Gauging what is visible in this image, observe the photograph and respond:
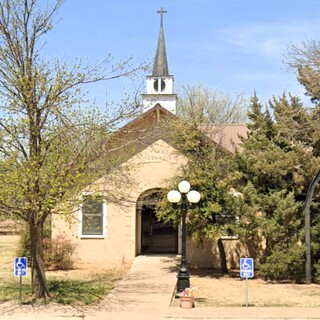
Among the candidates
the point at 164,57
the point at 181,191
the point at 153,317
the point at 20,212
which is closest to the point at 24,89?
the point at 20,212

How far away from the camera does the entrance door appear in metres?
24.3

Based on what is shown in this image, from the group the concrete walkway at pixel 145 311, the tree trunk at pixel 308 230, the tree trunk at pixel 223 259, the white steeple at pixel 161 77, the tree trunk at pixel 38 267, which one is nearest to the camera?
the concrete walkway at pixel 145 311

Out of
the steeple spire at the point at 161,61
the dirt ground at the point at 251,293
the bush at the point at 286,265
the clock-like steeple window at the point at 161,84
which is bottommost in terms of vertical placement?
the dirt ground at the point at 251,293

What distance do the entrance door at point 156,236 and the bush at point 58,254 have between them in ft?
12.4

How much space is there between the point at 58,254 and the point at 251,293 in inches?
332

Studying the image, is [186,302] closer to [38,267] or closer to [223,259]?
[38,267]

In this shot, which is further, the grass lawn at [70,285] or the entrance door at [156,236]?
the entrance door at [156,236]

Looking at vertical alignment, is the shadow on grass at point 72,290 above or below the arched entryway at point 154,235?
below

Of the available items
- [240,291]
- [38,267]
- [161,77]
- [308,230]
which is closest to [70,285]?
[38,267]

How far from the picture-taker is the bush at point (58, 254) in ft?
69.9

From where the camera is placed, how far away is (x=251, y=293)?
16625 mm

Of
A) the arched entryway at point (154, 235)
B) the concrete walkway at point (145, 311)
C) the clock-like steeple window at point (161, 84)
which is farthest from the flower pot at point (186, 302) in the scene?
the clock-like steeple window at point (161, 84)

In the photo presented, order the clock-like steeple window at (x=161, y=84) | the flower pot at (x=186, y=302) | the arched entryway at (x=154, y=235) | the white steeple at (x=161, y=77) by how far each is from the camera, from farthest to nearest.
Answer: the clock-like steeple window at (x=161, y=84), the white steeple at (x=161, y=77), the arched entryway at (x=154, y=235), the flower pot at (x=186, y=302)

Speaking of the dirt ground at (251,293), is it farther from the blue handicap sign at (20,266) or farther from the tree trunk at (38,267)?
the blue handicap sign at (20,266)
